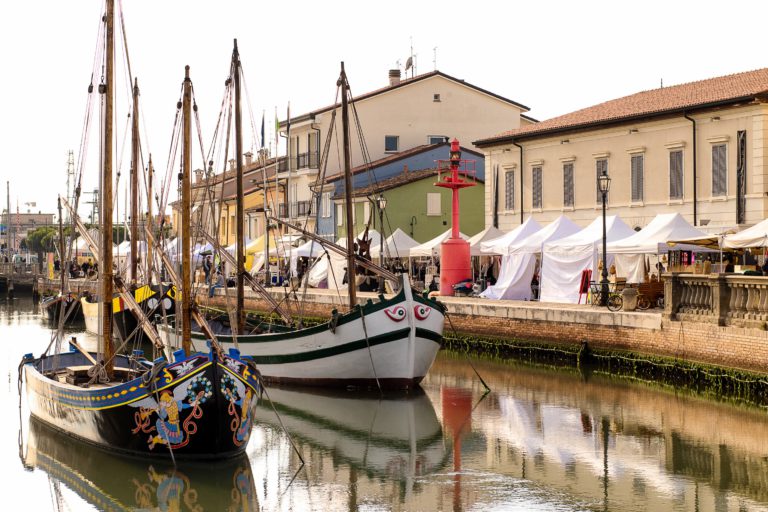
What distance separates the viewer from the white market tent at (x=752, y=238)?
1202 inches

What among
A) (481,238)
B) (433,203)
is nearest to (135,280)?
(481,238)

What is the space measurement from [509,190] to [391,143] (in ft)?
59.1

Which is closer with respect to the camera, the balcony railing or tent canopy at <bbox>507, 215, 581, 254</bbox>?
tent canopy at <bbox>507, 215, 581, 254</bbox>

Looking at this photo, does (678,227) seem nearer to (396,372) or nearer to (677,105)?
(677,105)

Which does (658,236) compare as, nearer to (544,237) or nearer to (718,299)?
(544,237)

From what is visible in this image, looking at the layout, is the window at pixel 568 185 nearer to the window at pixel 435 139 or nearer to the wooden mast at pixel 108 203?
the window at pixel 435 139

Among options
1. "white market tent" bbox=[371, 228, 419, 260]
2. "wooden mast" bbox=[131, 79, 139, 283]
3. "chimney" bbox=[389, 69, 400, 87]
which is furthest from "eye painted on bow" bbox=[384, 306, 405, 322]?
"chimney" bbox=[389, 69, 400, 87]

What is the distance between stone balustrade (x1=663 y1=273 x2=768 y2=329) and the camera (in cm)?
2662

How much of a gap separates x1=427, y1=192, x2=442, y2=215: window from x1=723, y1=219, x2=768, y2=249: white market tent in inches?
1245

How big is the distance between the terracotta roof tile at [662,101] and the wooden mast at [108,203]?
885 inches

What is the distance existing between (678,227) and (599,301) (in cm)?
329

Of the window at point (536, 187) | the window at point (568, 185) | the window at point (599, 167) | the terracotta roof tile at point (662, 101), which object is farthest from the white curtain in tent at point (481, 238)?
the window at point (599, 167)

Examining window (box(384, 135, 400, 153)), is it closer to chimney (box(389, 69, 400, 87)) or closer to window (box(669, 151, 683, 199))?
chimney (box(389, 69, 400, 87))

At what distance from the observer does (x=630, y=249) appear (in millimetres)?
36188
